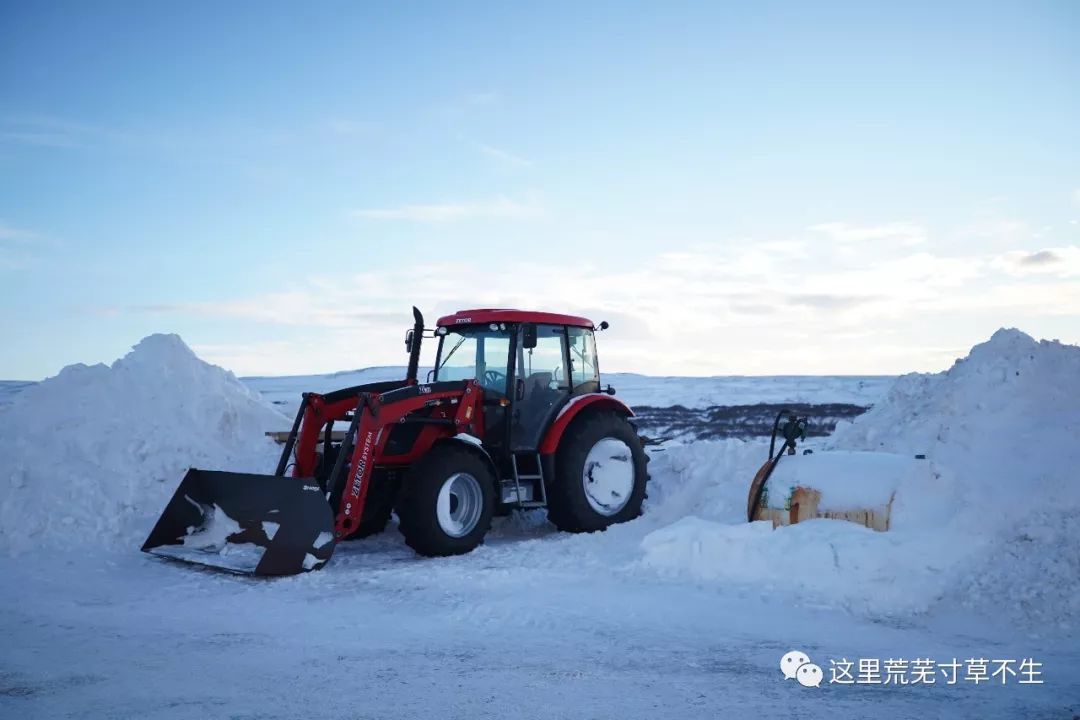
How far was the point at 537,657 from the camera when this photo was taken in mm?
5547

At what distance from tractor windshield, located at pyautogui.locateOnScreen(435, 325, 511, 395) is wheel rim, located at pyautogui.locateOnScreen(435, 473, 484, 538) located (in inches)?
48.8

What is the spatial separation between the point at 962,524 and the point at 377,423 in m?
5.19

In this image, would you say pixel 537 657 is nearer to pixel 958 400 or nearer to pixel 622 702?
pixel 622 702

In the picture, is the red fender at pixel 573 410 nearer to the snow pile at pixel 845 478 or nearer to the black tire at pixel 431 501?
the black tire at pixel 431 501

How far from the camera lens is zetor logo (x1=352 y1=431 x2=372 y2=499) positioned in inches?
320

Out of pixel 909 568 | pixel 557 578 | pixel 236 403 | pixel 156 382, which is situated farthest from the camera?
pixel 236 403

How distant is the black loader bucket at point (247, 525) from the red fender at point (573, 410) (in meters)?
2.62

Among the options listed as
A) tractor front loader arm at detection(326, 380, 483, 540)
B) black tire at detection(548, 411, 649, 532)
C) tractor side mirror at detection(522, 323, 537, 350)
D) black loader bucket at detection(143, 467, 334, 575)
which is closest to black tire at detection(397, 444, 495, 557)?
tractor front loader arm at detection(326, 380, 483, 540)

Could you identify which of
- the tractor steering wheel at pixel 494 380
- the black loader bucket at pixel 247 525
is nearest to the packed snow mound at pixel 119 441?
the black loader bucket at pixel 247 525

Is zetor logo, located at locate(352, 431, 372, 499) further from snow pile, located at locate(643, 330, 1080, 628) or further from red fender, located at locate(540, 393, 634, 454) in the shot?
snow pile, located at locate(643, 330, 1080, 628)

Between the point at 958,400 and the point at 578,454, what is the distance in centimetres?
443

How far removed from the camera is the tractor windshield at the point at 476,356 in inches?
384

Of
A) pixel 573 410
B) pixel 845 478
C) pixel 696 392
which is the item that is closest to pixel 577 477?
pixel 573 410

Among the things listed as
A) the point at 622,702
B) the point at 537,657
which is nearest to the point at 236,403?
the point at 537,657
